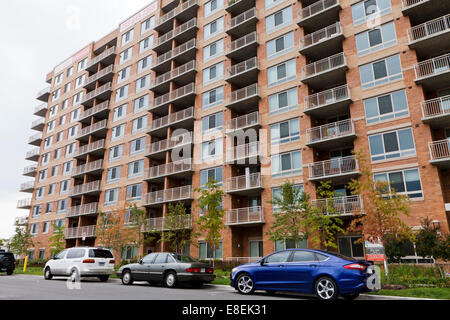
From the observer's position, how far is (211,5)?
34438mm

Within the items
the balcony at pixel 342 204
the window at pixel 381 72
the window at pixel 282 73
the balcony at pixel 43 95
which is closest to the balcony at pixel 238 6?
the window at pixel 282 73

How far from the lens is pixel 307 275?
1014cm

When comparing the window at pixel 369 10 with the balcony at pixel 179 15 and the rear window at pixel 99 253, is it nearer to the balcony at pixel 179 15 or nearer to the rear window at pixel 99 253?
the balcony at pixel 179 15

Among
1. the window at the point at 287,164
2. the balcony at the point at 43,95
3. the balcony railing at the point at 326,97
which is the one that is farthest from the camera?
the balcony at the point at 43,95

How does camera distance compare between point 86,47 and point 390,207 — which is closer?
point 390,207

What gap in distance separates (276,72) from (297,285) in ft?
67.7

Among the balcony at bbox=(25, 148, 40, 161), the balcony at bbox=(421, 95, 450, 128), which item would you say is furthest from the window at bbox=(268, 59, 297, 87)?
the balcony at bbox=(25, 148, 40, 161)

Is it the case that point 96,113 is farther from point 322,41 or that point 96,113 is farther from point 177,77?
point 322,41

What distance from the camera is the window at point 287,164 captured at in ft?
79.7

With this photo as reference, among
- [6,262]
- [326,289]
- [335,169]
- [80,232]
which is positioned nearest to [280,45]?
[335,169]

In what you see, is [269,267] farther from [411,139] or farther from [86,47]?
[86,47]

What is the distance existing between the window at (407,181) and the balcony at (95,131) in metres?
31.6

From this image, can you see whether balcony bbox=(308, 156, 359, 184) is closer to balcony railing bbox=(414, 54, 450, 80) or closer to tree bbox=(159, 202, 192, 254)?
balcony railing bbox=(414, 54, 450, 80)
